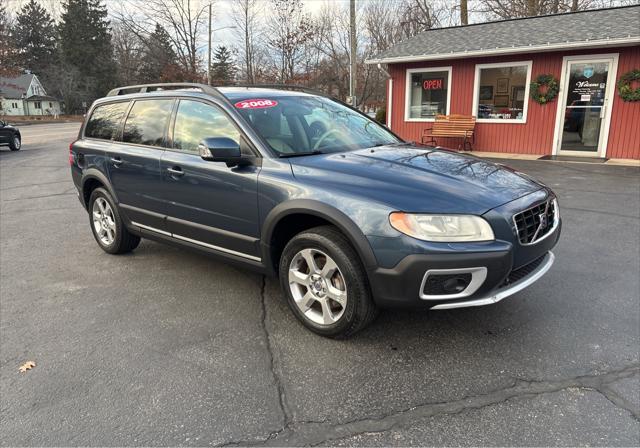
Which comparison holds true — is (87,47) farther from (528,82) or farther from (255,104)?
(255,104)

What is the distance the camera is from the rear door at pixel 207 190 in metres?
3.43

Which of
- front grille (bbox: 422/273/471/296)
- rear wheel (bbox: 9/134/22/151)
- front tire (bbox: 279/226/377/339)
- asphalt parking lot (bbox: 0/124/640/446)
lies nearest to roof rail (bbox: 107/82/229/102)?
front tire (bbox: 279/226/377/339)

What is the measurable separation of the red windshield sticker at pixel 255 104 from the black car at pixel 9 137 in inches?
718

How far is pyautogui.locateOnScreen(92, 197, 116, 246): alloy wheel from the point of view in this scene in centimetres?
499

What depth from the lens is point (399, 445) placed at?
Answer: 2219 mm

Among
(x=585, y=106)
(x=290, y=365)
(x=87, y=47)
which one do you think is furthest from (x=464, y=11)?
(x=87, y=47)

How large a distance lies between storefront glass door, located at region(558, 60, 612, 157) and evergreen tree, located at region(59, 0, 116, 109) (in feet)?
201

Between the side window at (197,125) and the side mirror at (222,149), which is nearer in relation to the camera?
the side mirror at (222,149)

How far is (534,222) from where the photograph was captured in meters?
3.02

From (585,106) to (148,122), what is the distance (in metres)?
11.0

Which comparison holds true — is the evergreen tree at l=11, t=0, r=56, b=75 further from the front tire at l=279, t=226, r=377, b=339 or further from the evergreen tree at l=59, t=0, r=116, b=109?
the front tire at l=279, t=226, r=377, b=339

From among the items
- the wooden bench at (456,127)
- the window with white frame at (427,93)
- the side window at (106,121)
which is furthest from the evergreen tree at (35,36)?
the side window at (106,121)

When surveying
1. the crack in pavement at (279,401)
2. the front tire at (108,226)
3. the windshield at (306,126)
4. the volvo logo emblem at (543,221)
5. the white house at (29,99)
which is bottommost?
the crack in pavement at (279,401)

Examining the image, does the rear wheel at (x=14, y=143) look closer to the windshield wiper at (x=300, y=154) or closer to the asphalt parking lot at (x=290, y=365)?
the asphalt parking lot at (x=290, y=365)
